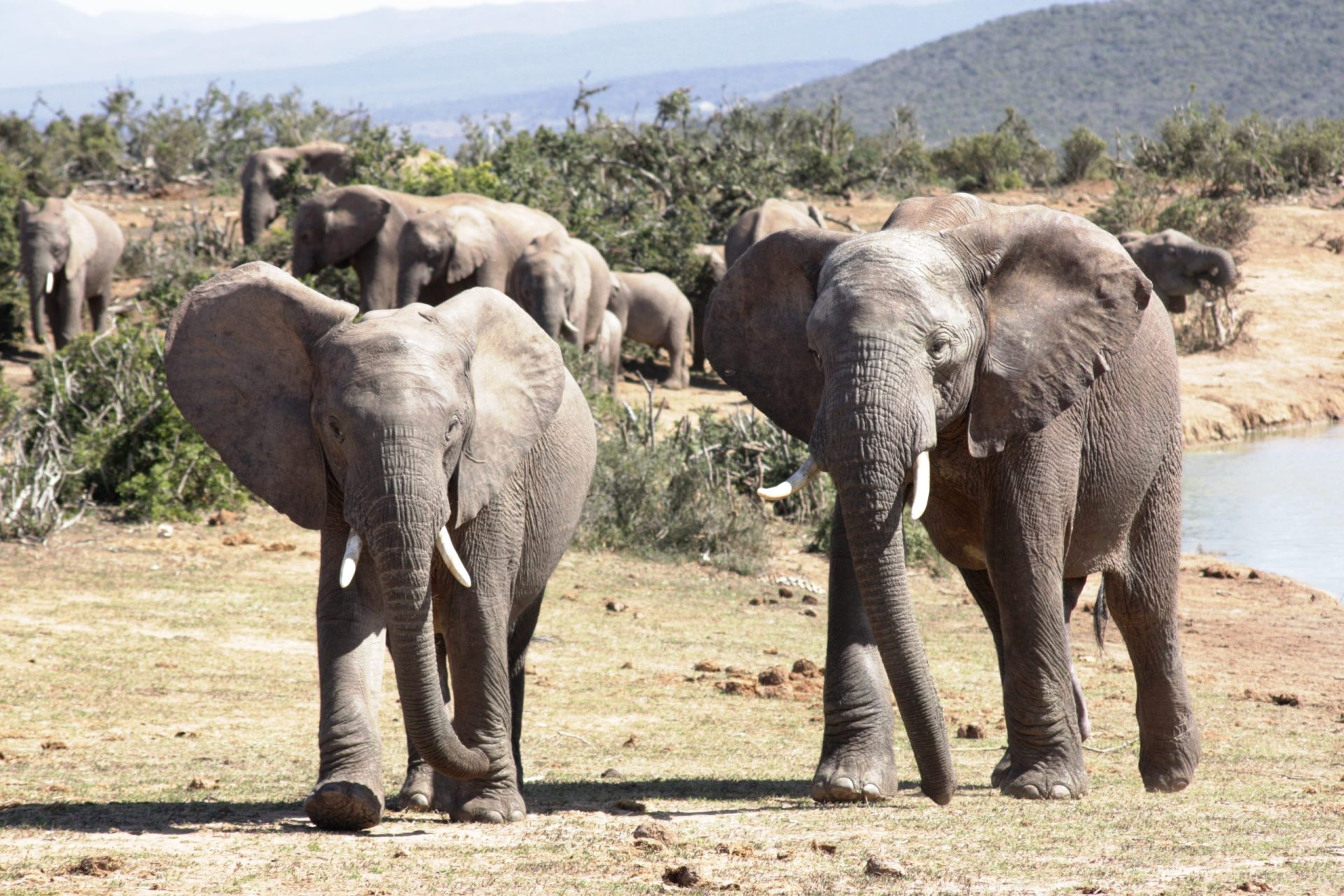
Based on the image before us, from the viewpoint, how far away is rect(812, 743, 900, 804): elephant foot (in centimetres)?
602

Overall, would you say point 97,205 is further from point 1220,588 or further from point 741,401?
point 1220,588

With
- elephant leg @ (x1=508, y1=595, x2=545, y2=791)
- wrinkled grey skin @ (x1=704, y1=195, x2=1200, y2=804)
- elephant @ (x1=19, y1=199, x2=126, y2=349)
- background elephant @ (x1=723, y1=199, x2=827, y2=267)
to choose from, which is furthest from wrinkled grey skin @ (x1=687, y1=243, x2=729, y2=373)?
elephant leg @ (x1=508, y1=595, x2=545, y2=791)

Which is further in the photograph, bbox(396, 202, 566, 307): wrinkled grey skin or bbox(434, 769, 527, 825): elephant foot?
bbox(396, 202, 566, 307): wrinkled grey skin

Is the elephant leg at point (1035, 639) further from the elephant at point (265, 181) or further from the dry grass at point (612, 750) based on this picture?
the elephant at point (265, 181)

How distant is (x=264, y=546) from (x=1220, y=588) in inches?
281

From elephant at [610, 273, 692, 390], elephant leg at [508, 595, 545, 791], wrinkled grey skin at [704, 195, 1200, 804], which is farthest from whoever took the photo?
elephant at [610, 273, 692, 390]

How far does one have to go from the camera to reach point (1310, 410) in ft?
66.5

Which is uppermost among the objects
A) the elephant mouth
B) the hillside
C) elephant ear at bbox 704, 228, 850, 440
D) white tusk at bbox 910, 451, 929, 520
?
elephant ear at bbox 704, 228, 850, 440

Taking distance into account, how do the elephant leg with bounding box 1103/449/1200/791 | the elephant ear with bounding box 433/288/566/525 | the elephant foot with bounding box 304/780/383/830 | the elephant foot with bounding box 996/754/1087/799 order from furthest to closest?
the elephant leg with bounding box 1103/449/1200/791, the elephant foot with bounding box 996/754/1087/799, the elephant ear with bounding box 433/288/566/525, the elephant foot with bounding box 304/780/383/830

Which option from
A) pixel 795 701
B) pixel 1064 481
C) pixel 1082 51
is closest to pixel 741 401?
pixel 795 701

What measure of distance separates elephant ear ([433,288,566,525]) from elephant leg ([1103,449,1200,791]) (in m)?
2.43

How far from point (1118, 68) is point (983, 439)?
366ft

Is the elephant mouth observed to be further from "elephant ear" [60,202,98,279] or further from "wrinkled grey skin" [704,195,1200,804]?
"elephant ear" [60,202,98,279]

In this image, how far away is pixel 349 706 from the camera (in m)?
5.18
